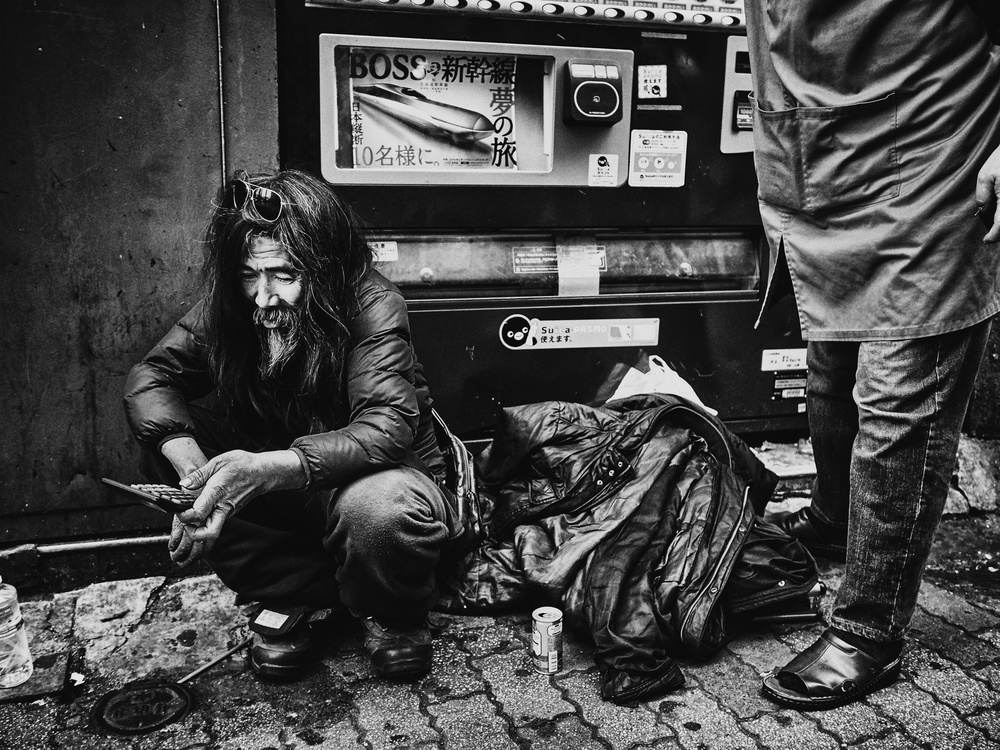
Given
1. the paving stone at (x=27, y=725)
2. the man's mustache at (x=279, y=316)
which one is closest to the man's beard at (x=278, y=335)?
the man's mustache at (x=279, y=316)

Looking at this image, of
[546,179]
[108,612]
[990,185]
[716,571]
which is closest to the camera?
[990,185]

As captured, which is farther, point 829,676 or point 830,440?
point 830,440

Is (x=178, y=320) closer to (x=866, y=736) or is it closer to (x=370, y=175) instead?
(x=370, y=175)

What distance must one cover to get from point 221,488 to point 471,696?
0.80 metres

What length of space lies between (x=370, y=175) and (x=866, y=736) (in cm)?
206

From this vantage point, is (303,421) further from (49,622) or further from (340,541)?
(49,622)

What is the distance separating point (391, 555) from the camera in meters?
2.16

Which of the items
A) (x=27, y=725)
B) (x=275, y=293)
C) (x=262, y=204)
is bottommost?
(x=27, y=725)

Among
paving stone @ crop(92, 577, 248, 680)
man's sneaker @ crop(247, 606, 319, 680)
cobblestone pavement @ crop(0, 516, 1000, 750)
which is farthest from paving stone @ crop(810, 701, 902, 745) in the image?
paving stone @ crop(92, 577, 248, 680)

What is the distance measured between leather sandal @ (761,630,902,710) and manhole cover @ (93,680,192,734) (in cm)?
144

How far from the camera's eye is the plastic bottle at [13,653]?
2.24m

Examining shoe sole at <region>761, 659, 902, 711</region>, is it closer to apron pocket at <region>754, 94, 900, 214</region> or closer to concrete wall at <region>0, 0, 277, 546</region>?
apron pocket at <region>754, 94, 900, 214</region>

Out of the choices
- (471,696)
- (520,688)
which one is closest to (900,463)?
(520,688)

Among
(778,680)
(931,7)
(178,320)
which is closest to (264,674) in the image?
(178,320)
